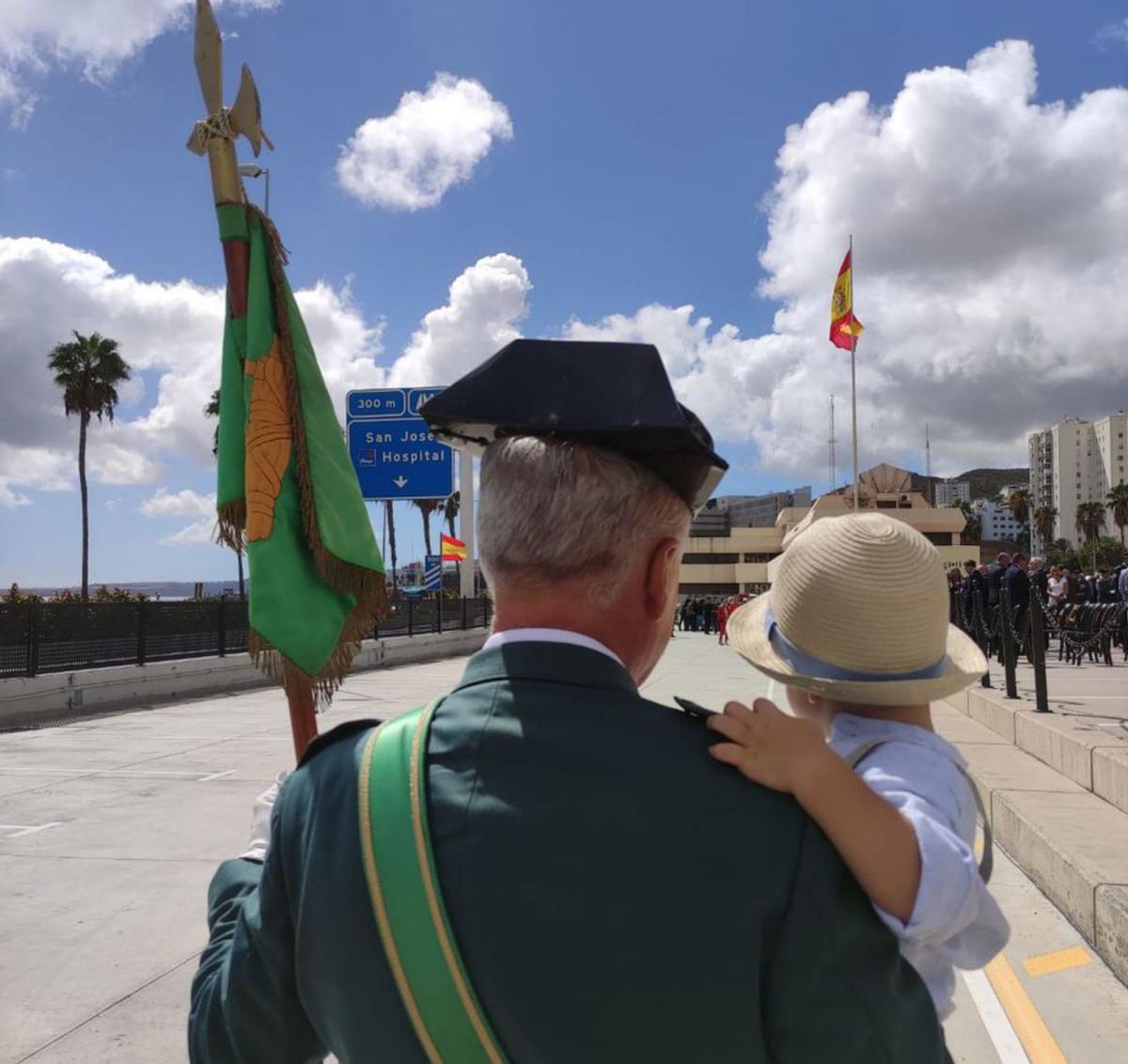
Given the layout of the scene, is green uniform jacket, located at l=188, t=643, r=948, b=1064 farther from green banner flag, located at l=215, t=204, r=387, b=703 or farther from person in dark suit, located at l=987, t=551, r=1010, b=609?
person in dark suit, located at l=987, t=551, r=1010, b=609

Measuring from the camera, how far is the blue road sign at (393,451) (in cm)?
2159

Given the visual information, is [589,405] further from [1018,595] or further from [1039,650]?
[1018,595]

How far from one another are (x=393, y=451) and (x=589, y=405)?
21.0 meters

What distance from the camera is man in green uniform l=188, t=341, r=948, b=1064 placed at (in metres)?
1.04

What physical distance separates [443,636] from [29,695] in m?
16.6

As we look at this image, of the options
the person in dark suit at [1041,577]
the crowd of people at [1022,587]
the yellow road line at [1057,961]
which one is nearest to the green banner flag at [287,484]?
the yellow road line at [1057,961]

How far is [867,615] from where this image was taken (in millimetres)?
1538

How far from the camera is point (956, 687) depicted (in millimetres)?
1642

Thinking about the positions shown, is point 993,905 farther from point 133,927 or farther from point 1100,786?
point 1100,786

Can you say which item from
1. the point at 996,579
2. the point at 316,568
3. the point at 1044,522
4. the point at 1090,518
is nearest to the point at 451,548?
the point at 996,579

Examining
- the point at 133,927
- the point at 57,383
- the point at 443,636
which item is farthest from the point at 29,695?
the point at 57,383

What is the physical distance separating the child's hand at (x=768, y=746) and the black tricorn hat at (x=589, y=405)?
1.10 ft

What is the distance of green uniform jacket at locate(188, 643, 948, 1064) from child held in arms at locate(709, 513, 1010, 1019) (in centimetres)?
5

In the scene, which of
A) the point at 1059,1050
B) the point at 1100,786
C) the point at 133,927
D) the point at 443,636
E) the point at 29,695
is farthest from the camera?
the point at 443,636
